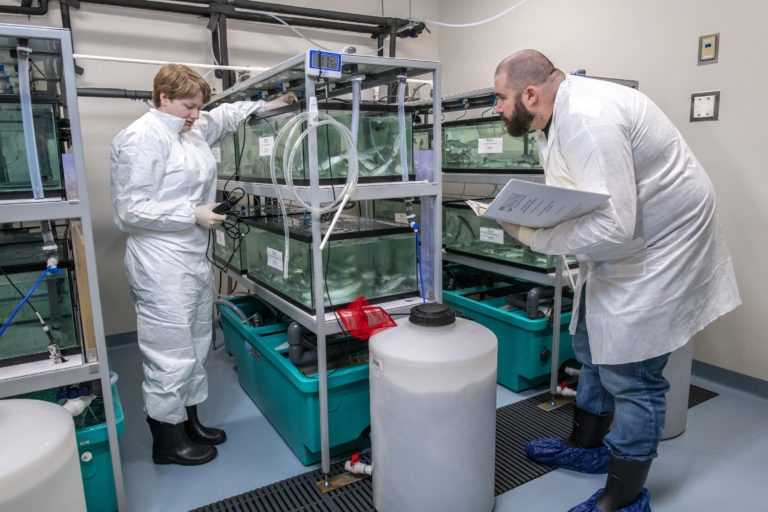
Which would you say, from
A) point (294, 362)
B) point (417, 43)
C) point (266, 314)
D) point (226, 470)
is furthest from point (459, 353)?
point (417, 43)

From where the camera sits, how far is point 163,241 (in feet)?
6.49

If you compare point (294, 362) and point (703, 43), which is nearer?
point (294, 362)

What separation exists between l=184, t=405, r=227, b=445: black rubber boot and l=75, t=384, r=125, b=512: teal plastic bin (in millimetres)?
454

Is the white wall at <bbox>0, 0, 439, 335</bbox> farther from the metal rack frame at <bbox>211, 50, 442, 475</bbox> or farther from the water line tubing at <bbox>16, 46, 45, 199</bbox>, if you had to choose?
the water line tubing at <bbox>16, 46, 45, 199</bbox>

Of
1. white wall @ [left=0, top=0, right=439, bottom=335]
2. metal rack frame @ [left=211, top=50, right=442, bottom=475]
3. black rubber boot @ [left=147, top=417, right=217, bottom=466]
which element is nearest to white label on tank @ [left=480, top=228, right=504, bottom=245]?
metal rack frame @ [left=211, top=50, right=442, bottom=475]

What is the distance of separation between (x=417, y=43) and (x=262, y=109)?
2272 mm

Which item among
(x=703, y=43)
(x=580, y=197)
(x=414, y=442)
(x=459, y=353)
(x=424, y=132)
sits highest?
(x=703, y=43)

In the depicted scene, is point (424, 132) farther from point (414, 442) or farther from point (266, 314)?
point (414, 442)

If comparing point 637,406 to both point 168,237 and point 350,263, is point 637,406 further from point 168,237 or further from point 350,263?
point 168,237

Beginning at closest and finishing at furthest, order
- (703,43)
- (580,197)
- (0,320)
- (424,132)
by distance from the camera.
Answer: (580,197) < (0,320) < (703,43) < (424,132)

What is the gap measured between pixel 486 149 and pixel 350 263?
3.83 ft

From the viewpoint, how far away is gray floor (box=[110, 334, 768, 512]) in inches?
72.2

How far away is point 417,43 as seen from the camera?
4.19 metres

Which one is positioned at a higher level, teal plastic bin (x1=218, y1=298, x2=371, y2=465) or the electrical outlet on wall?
the electrical outlet on wall
